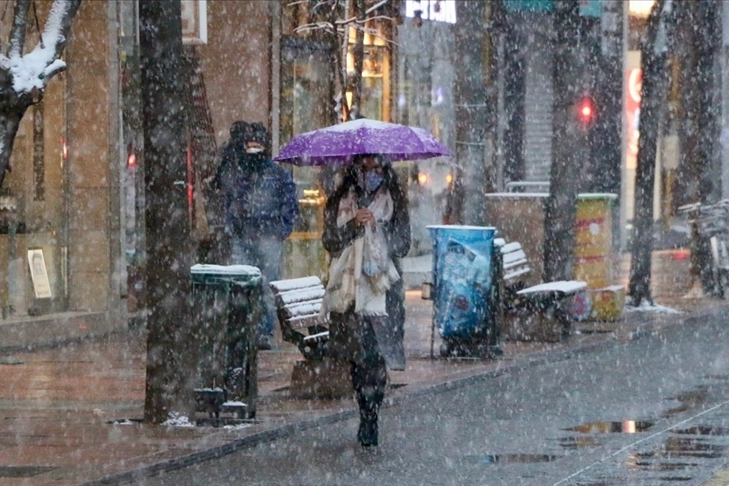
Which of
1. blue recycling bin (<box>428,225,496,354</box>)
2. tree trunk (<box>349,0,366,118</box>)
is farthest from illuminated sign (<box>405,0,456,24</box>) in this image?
blue recycling bin (<box>428,225,496,354</box>)

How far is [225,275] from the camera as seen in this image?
11180 millimetres

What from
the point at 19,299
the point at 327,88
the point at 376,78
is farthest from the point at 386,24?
the point at 19,299

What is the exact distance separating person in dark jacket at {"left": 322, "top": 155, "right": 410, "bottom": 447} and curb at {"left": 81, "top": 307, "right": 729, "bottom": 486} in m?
0.77

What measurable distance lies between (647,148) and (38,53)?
502 inches

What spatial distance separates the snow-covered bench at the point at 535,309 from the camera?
17.4 metres

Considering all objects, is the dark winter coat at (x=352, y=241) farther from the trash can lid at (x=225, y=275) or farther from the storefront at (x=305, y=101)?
the storefront at (x=305, y=101)

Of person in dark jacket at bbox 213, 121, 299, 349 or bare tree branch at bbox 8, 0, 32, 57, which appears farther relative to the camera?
person in dark jacket at bbox 213, 121, 299, 349

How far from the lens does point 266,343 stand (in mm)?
15633

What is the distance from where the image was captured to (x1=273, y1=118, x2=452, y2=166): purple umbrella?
36.1 feet

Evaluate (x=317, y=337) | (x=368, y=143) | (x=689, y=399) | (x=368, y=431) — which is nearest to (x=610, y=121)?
(x=689, y=399)

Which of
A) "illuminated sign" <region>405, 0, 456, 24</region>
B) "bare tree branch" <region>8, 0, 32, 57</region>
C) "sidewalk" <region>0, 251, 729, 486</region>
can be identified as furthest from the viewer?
"illuminated sign" <region>405, 0, 456, 24</region>

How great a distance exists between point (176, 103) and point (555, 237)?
348 inches

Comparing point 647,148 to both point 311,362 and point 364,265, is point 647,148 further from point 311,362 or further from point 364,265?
point 364,265

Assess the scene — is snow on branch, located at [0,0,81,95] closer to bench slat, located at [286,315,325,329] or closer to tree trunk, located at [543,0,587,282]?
bench slat, located at [286,315,325,329]
